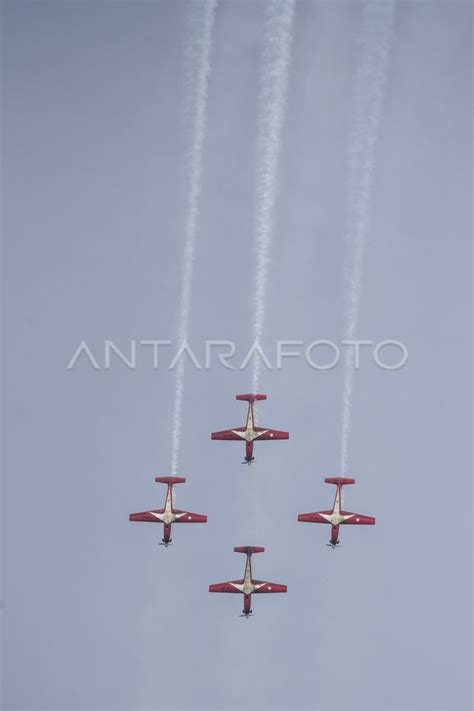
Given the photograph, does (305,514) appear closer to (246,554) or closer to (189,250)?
(246,554)

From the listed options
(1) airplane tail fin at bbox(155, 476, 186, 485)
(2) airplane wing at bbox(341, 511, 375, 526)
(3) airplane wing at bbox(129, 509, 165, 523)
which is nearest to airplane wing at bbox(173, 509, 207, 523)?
(3) airplane wing at bbox(129, 509, 165, 523)

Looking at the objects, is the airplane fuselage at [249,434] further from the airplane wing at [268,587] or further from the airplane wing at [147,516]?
the airplane wing at [268,587]

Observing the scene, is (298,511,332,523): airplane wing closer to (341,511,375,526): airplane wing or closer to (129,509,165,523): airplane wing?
(341,511,375,526): airplane wing

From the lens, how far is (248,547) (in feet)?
219

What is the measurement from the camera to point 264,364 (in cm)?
6744

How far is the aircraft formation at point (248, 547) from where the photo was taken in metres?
66.6

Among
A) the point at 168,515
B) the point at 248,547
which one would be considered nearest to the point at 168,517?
the point at 168,515

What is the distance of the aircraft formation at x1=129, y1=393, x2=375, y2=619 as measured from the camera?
66.6 m

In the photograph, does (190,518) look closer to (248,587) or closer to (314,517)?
(248,587)

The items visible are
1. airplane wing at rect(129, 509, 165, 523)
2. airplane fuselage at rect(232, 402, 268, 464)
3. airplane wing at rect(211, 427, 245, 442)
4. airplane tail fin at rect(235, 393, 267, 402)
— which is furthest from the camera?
airplane wing at rect(129, 509, 165, 523)

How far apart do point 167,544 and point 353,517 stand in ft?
23.9

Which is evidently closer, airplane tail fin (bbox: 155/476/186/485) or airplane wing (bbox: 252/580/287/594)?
airplane tail fin (bbox: 155/476/186/485)

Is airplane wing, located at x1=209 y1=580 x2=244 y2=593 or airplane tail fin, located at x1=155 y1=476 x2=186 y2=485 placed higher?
airplane tail fin, located at x1=155 y1=476 x2=186 y2=485

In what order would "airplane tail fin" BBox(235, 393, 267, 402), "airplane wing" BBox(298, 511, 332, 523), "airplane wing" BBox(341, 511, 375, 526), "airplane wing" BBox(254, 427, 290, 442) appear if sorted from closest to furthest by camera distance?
"airplane tail fin" BBox(235, 393, 267, 402)
"airplane wing" BBox(254, 427, 290, 442)
"airplane wing" BBox(341, 511, 375, 526)
"airplane wing" BBox(298, 511, 332, 523)
